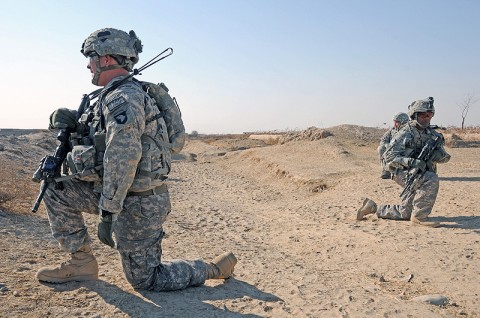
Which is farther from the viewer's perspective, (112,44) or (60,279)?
(60,279)

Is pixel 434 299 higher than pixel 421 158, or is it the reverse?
pixel 421 158

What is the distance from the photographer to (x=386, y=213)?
7.59 meters

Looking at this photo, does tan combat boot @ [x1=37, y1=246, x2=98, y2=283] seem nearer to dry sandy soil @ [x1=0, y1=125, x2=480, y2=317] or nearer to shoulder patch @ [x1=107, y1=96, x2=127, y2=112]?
dry sandy soil @ [x1=0, y1=125, x2=480, y2=317]

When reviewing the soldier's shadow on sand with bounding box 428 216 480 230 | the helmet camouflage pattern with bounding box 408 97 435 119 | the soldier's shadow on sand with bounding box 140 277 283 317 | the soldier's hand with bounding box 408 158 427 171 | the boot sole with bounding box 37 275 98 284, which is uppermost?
the helmet camouflage pattern with bounding box 408 97 435 119

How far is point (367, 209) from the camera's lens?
7723 millimetres

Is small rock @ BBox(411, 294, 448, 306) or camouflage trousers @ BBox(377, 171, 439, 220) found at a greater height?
camouflage trousers @ BBox(377, 171, 439, 220)

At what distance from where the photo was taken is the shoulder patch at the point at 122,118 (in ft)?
10.6

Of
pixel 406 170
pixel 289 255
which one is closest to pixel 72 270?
pixel 289 255

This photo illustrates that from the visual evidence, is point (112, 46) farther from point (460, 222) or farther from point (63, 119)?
point (460, 222)

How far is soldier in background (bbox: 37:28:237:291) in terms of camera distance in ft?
10.6

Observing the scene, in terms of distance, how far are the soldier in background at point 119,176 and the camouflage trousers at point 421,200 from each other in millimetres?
4442

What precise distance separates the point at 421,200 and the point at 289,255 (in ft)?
7.99

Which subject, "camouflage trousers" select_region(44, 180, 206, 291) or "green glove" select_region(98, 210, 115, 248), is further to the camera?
"camouflage trousers" select_region(44, 180, 206, 291)

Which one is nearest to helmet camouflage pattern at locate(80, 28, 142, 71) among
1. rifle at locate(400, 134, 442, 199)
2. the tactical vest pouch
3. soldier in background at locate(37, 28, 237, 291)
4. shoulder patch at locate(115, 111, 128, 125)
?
soldier in background at locate(37, 28, 237, 291)
